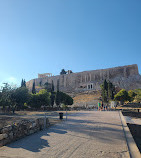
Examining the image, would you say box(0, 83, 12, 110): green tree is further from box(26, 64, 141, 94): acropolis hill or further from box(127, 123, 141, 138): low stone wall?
box(26, 64, 141, 94): acropolis hill

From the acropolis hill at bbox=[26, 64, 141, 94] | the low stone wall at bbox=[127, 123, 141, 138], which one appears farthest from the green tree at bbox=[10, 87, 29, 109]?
the acropolis hill at bbox=[26, 64, 141, 94]

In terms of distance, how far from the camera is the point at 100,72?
315 feet

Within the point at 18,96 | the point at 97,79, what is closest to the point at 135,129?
the point at 18,96

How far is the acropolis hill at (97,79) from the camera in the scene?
268 ft

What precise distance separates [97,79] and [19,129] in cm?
9314

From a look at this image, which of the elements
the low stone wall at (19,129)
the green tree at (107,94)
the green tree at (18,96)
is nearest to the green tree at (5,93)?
the green tree at (18,96)

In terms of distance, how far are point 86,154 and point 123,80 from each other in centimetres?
8729

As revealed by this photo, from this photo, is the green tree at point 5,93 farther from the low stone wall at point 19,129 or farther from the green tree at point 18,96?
the low stone wall at point 19,129

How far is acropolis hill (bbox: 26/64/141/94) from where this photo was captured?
81750mm

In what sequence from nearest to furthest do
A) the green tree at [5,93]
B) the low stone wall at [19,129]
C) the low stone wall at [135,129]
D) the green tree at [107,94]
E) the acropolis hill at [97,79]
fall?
the low stone wall at [19,129] < the low stone wall at [135,129] < the green tree at [5,93] < the green tree at [107,94] < the acropolis hill at [97,79]

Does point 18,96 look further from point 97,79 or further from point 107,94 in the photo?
point 97,79

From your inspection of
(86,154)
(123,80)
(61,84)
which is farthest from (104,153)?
(61,84)

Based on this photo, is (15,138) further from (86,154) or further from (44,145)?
(86,154)

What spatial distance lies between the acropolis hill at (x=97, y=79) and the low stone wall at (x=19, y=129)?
254 feet
